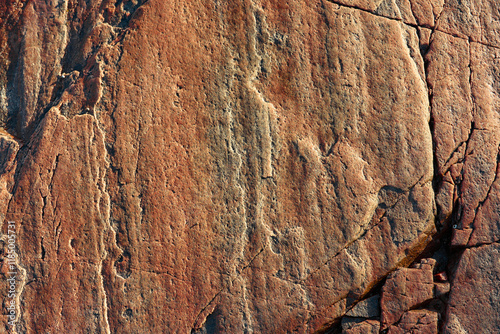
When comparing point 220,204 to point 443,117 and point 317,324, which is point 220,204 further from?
point 443,117

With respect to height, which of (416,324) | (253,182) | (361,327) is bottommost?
(361,327)

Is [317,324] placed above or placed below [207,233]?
below

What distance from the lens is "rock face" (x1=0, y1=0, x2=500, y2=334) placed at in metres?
2.33

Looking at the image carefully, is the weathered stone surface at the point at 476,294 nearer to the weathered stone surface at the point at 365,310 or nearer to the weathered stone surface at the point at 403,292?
the weathered stone surface at the point at 403,292

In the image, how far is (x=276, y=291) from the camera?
2.34m

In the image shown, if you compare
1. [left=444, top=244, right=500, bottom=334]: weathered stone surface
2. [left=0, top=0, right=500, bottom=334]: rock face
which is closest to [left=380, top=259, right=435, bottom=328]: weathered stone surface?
[left=0, top=0, right=500, bottom=334]: rock face

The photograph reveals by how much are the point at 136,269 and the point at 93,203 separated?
532 millimetres

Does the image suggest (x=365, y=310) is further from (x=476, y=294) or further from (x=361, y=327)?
(x=476, y=294)

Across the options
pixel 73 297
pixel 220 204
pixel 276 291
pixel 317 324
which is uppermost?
pixel 220 204

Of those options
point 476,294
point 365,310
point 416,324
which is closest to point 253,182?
point 365,310

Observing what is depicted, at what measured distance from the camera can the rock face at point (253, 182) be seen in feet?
7.66

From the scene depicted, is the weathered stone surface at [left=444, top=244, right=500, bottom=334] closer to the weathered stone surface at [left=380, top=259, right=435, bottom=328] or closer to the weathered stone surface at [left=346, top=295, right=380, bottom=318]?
the weathered stone surface at [left=380, top=259, right=435, bottom=328]

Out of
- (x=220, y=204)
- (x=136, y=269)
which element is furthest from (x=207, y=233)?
(x=136, y=269)

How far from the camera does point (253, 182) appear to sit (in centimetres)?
237
